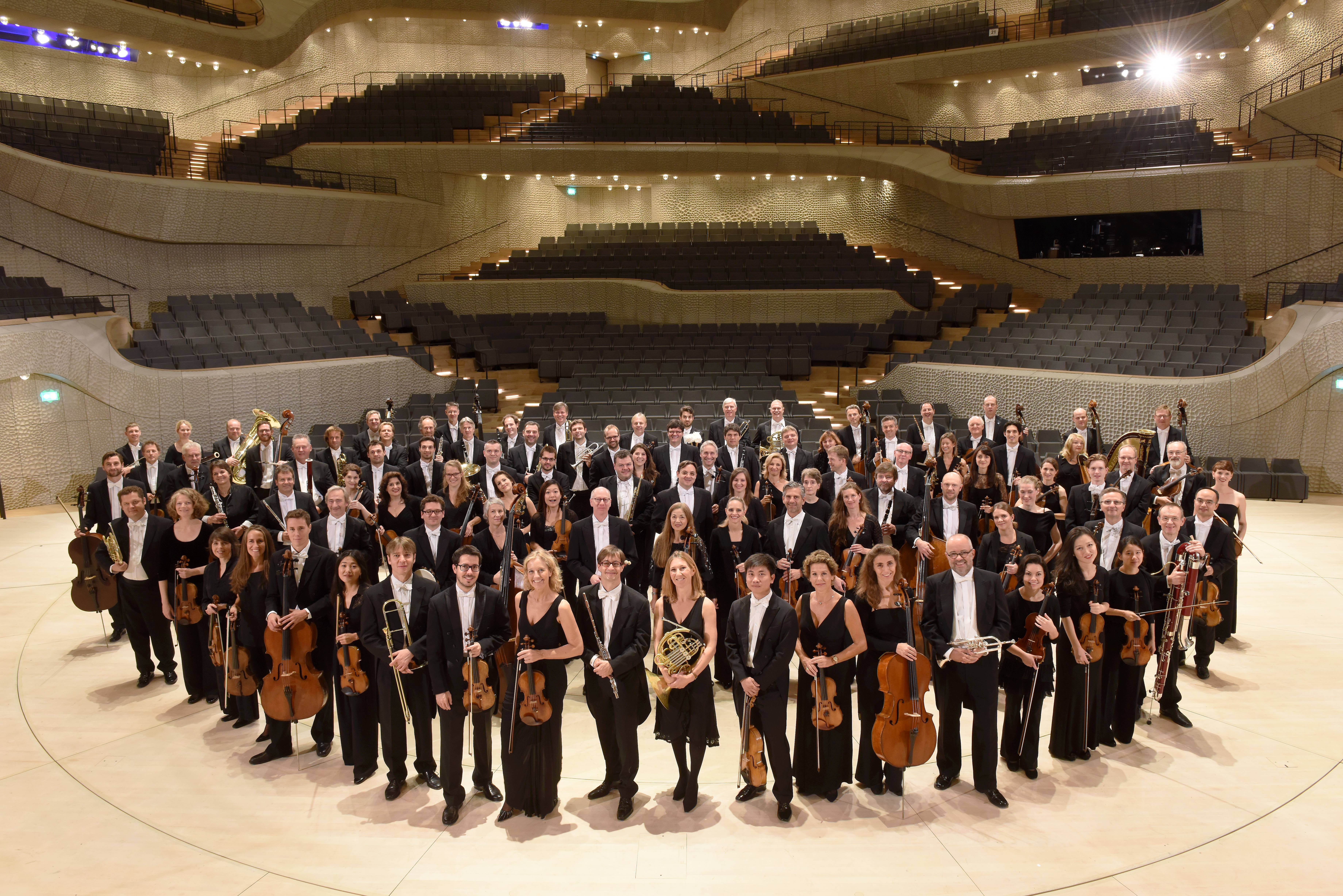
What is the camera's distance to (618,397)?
13.1 meters

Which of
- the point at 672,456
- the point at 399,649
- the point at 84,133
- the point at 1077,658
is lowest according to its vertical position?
the point at 1077,658

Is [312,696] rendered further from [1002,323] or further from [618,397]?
[1002,323]

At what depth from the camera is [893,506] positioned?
6188mm

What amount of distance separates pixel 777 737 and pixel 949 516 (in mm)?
2216

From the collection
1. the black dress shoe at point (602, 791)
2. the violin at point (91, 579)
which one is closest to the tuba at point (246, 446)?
the violin at point (91, 579)

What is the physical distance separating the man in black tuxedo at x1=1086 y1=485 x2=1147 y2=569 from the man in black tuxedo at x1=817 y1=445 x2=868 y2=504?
1462mm

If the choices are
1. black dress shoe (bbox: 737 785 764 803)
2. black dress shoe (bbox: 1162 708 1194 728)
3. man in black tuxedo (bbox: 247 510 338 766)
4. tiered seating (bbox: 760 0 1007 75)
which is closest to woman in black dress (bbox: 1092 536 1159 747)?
black dress shoe (bbox: 1162 708 1194 728)

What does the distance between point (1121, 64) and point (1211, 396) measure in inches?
428

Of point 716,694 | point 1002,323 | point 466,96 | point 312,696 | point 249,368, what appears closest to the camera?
point 312,696

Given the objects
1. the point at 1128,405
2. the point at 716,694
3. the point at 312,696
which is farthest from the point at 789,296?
the point at 312,696

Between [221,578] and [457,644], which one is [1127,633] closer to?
[457,644]

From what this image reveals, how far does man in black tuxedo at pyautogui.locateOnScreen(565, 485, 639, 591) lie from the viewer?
550 cm

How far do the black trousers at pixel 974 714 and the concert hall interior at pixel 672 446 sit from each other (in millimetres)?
23

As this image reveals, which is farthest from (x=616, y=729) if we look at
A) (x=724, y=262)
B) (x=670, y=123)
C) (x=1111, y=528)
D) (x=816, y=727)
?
(x=670, y=123)
